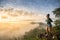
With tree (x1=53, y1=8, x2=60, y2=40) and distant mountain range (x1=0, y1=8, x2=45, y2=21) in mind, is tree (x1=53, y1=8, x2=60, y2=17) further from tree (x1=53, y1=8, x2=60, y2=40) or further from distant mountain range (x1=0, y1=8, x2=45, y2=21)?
distant mountain range (x1=0, y1=8, x2=45, y2=21)

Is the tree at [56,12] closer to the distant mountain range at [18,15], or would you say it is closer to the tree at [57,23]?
the tree at [57,23]

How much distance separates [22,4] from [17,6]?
0.12 metres

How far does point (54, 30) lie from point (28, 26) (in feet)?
1.89

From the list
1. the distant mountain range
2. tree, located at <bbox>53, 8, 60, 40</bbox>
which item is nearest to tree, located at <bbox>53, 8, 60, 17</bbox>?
tree, located at <bbox>53, 8, 60, 40</bbox>

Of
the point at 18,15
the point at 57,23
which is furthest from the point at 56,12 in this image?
the point at 18,15

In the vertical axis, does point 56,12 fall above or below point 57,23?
above

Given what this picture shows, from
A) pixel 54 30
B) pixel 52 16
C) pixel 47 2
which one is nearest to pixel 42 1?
pixel 47 2

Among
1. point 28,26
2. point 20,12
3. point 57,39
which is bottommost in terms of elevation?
point 57,39

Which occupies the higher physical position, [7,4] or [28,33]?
[7,4]

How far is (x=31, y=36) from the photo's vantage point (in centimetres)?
459

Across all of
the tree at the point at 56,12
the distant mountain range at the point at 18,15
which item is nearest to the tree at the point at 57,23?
the tree at the point at 56,12

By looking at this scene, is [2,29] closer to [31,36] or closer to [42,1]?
[31,36]

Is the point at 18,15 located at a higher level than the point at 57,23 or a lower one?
higher

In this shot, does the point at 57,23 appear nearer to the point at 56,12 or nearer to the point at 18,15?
the point at 56,12
